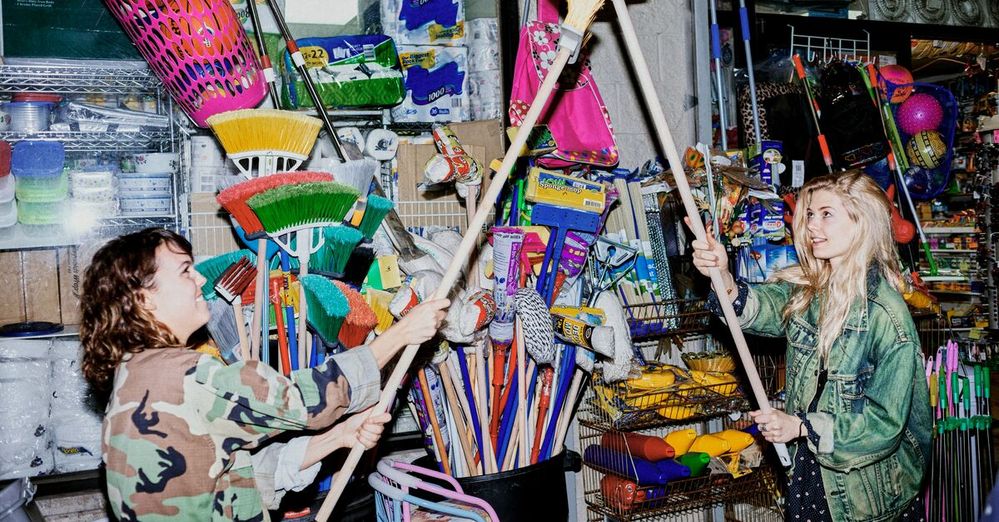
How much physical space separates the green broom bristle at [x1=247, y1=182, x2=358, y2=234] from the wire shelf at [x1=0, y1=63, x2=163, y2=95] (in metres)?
0.87

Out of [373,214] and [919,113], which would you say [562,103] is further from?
[919,113]

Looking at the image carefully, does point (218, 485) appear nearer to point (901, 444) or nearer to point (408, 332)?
point (408, 332)

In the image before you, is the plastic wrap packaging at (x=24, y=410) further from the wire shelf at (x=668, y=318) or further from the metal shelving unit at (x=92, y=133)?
the wire shelf at (x=668, y=318)

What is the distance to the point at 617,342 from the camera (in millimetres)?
2688

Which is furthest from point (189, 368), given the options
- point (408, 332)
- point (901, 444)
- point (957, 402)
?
point (957, 402)

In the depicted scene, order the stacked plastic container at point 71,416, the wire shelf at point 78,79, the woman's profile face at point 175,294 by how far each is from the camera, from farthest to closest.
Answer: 1. the stacked plastic container at point 71,416
2. the wire shelf at point 78,79
3. the woman's profile face at point 175,294

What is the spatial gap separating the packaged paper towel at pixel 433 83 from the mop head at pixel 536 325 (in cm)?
97

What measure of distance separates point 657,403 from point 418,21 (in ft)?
5.58

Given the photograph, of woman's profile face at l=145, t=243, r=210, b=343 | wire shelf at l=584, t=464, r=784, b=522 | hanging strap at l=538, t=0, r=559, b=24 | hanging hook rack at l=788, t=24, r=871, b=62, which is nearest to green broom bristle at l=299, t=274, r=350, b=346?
woman's profile face at l=145, t=243, r=210, b=343

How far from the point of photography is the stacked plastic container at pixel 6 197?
8.72 feet

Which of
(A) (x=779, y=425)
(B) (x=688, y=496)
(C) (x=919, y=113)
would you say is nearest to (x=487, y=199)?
(A) (x=779, y=425)

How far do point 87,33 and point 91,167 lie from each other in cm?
48

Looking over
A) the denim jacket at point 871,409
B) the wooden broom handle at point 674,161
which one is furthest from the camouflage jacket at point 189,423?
the denim jacket at point 871,409

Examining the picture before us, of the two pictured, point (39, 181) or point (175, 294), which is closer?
point (175, 294)
